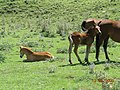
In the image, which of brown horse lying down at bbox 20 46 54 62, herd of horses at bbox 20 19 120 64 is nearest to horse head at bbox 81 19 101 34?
herd of horses at bbox 20 19 120 64

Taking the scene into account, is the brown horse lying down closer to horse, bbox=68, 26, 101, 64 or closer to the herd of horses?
the herd of horses

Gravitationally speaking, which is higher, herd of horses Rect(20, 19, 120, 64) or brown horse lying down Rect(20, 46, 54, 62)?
herd of horses Rect(20, 19, 120, 64)

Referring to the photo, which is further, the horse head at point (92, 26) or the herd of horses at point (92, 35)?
the horse head at point (92, 26)

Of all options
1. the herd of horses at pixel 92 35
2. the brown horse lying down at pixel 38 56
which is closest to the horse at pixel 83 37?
the herd of horses at pixel 92 35

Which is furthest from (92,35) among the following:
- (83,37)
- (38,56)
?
(38,56)

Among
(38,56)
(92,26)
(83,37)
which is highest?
(92,26)

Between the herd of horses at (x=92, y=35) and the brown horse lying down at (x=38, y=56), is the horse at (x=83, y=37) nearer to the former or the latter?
the herd of horses at (x=92, y=35)

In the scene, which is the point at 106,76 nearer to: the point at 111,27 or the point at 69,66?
the point at 69,66

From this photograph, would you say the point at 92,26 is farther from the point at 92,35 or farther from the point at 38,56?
the point at 38,56

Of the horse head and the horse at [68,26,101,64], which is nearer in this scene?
the horse at [68,26,101,64]

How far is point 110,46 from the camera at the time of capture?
24219 millimetres

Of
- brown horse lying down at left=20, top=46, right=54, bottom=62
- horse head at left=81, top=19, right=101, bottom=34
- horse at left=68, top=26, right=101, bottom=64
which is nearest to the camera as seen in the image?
horse at left=68, top=26, right=101, bottom=64

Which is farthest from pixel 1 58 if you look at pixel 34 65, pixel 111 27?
pixel 111 27

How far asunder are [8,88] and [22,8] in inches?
2080
